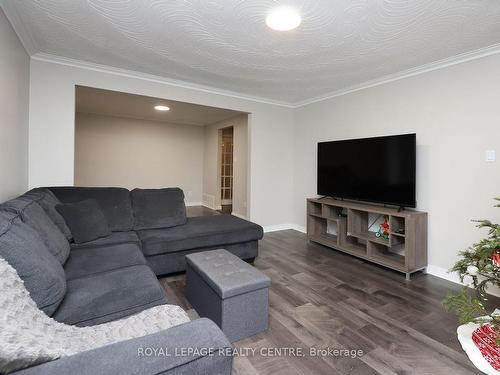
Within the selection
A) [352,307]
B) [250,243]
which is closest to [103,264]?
[250,243]

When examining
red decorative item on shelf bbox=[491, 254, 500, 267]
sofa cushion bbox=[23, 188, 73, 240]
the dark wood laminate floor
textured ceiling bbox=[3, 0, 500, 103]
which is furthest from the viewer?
sofa cushion bbox=[23, 188, 73, 240]

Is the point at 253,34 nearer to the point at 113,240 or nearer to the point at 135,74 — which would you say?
the point at 135,74

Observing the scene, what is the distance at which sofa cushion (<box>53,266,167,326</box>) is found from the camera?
1323 mm

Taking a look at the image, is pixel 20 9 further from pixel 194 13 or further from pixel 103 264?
pixel 103 264

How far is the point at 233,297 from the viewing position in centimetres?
174

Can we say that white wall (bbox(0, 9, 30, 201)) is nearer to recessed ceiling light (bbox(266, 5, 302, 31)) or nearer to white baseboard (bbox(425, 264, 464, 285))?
recessed ceiling light (bbox(266, 5, 302, 31))

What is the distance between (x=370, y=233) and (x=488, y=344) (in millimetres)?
1766

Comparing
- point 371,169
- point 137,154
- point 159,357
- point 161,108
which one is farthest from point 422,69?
point 137,154

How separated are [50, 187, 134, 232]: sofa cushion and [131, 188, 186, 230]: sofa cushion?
9 cm

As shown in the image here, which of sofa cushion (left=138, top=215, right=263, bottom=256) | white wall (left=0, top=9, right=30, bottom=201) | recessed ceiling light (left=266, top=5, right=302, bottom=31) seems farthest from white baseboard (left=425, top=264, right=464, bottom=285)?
white wall (left=0, top=9, right=30, bottom=201)

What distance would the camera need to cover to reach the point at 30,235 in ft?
4.58

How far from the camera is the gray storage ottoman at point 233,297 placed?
1734mm

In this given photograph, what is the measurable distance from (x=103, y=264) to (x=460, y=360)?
241 centimetres

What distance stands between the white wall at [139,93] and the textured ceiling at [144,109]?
48 cm
